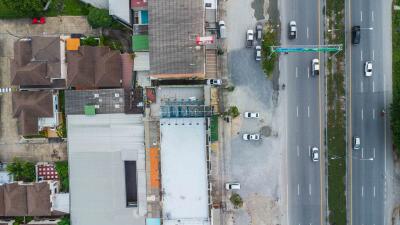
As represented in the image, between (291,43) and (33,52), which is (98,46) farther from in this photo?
(291,43)

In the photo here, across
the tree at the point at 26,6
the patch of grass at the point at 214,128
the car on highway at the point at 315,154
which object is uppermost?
the tree at the point at 26,6

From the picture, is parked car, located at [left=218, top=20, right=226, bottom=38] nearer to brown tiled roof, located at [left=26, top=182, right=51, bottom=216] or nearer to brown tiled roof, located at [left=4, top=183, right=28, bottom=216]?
brown tiled roof, located at [left=26, top=182, right=51, bottom=216]

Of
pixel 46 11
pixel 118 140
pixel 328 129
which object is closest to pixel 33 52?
pixel 46 11

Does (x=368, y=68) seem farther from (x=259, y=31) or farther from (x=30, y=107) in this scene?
(x=30, y=107)

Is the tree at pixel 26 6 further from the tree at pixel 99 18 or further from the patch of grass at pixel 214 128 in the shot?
the patch of grass at pixel 214 128

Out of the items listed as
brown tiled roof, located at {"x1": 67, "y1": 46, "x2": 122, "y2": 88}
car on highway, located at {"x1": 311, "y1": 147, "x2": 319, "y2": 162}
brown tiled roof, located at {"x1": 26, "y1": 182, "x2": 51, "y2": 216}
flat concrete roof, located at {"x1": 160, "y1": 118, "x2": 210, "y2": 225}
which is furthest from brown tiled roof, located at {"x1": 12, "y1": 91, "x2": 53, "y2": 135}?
car on highway, located at {"x1": 311, "y1": 147, "x2": 319, "y2": 162}

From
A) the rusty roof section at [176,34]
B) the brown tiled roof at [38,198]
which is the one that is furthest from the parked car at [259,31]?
the brown tiled roof at [38,198]
